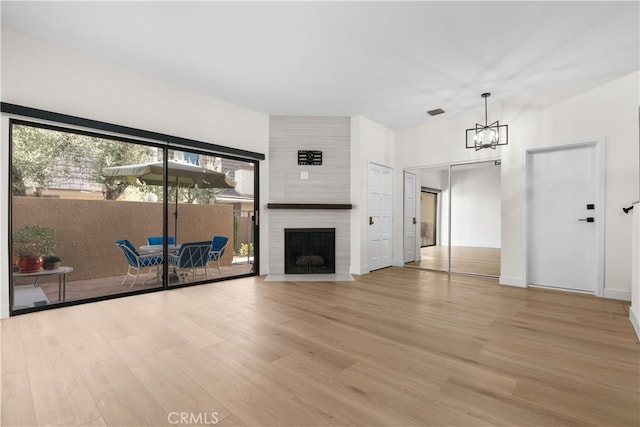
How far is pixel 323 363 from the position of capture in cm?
195

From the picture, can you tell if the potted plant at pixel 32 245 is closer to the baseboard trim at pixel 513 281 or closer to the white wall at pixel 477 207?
the baseboard trim at pixel 513 281

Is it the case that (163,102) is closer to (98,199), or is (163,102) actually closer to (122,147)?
(122,147)

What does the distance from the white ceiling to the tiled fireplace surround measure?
0.92 m

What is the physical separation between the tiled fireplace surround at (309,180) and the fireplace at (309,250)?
9 centimetres

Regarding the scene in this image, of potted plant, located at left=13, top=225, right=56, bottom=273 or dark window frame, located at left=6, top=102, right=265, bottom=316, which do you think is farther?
potted plant, located at left=13, top=225, right=56, bottom=273

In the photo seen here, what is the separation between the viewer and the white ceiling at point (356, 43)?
2.51 m

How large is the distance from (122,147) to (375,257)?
4.80m

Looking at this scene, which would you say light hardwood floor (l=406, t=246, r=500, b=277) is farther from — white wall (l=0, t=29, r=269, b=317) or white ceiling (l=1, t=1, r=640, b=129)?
white wall (l=0, t=29, r=269, b=317)

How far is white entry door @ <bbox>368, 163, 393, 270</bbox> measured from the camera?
545 centimetres

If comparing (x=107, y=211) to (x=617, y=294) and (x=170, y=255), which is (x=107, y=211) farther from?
(x=617, y=294)

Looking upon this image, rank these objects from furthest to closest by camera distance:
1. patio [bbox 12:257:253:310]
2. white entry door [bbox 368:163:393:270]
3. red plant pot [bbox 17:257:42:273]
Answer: white entry door [bbox 368:163:393:270], patio [bbox 12:257:253:310], red plant pot [bbox 17:257:42:273]

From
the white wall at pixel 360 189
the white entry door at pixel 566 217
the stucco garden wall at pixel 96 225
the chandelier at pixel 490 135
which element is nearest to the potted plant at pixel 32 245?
the stucco garden wall at pixel 96 225

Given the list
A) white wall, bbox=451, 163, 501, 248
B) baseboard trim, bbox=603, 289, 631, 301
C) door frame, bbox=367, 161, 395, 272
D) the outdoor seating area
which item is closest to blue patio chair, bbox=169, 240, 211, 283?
the outdoor seating area

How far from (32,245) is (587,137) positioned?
7607 millimetres
